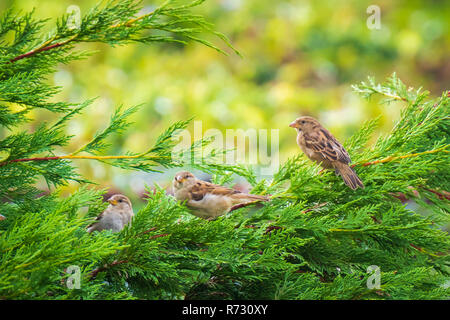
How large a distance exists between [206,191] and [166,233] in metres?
0.41

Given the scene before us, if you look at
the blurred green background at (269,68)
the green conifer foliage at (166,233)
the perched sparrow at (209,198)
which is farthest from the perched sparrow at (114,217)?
the blurred green background at (269,68)

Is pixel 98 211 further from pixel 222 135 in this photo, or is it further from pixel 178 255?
pixel 222 135

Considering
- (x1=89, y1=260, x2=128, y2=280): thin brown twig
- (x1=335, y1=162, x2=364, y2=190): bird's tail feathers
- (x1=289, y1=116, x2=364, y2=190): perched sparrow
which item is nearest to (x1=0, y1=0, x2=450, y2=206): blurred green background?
(x1=289, y1=116, x2=364, y2=190): perched sparrow

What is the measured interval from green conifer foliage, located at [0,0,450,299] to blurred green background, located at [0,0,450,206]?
2.26 m

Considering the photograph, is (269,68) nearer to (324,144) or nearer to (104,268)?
(324,144)

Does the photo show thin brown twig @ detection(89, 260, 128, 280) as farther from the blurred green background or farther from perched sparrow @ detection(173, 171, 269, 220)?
the blurred green background

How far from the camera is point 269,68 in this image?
4.07 meters

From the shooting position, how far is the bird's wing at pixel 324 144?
1310mm

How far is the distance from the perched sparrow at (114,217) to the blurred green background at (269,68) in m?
1.76

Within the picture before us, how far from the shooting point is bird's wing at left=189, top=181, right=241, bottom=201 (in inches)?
43.6

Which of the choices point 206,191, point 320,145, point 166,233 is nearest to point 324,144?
point 320,145

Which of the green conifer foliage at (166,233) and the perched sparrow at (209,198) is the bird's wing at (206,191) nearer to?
the perched sparrow at (209,198)

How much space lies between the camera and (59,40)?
773 millimetres
